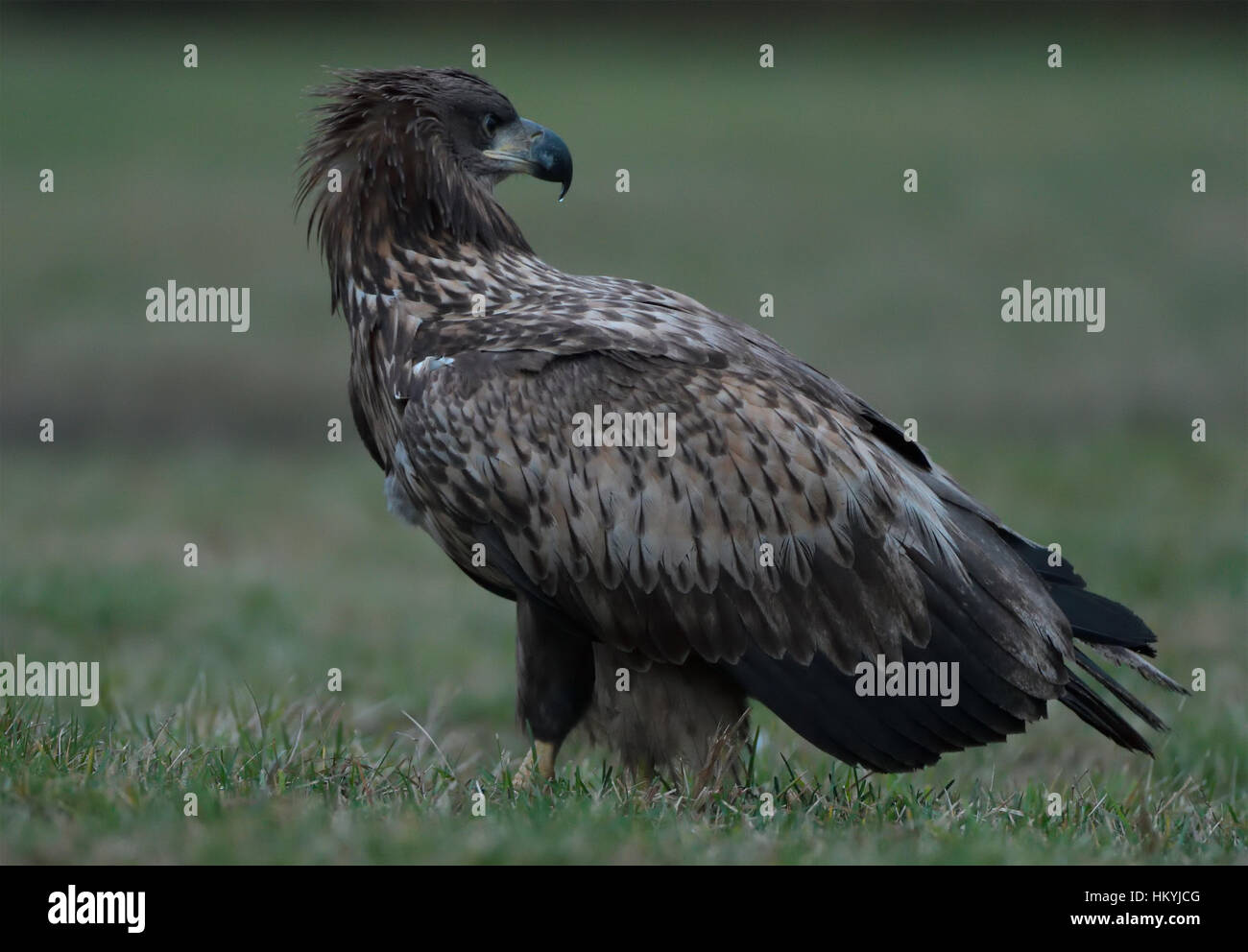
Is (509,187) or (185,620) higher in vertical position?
(509,187)

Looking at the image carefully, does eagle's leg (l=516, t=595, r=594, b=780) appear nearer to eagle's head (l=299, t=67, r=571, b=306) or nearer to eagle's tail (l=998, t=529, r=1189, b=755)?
eagle's head (l=299, t=67, r=571, b=306)

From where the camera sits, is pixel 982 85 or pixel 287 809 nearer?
pixel 287 809

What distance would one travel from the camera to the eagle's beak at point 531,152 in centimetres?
668

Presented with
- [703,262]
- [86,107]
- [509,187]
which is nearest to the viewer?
[703,262]

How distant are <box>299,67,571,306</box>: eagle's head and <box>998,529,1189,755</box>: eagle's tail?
2.40m

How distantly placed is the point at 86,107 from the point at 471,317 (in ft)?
84.5

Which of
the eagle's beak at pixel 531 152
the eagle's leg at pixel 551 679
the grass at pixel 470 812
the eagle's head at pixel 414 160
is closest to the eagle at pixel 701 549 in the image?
the eagle's leg at pixel 551 679

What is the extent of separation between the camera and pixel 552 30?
37.3 metres

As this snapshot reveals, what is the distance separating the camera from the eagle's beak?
6.68 metres

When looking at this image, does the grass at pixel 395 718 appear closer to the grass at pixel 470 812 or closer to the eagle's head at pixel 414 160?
the grass at pixel 470 812

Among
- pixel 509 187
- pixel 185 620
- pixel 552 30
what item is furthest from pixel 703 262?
pixel 552 30

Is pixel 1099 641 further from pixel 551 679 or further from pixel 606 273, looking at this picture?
pixel 606 273

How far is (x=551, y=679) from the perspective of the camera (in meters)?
6.01

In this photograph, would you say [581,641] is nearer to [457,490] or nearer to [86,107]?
[457,490]
